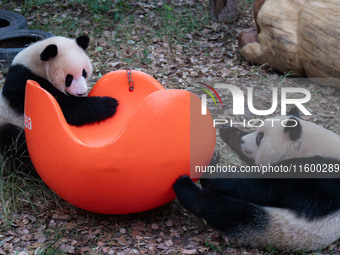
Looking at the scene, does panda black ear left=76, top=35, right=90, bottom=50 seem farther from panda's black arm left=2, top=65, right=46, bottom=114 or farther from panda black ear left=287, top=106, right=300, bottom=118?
panda black ear left=287, top=106, right=300, bottom=118

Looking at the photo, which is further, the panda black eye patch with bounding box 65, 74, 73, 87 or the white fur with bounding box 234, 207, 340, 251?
the panda black eye patch with bounding box 65, 74, 73, 87

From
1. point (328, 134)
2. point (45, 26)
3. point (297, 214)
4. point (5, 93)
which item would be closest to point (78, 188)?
point (5, 93)

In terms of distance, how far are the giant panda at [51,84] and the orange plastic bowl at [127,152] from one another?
13.3 inches

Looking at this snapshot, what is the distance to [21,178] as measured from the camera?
359 centimetres

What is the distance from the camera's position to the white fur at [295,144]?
313 centimetres

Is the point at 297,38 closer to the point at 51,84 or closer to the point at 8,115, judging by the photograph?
the point at 51,84

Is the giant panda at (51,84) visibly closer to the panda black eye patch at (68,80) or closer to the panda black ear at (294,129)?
the panda black eye patch at (68,80)

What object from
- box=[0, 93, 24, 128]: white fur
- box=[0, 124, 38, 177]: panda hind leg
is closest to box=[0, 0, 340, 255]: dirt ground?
box=[0, 124, 38, 177]: panda hind leg

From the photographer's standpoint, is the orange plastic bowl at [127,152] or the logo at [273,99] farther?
the logo at [273,99]

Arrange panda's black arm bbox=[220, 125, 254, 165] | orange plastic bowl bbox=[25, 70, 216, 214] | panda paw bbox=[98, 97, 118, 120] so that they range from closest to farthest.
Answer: orange plastic bowl bbox=[25, 70, 216, 214] < panda paw bbox=[98, 97, 118, 120] < panda's black arm bbox=[220, 125, 254, 165]

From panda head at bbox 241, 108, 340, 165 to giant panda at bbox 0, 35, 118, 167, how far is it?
1312 mm

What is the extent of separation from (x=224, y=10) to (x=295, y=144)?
4.23 meters

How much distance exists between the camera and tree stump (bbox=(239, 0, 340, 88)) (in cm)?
505

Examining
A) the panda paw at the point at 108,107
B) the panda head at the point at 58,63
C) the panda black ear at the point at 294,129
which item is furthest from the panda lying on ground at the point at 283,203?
the panda head at the point at 58,63
